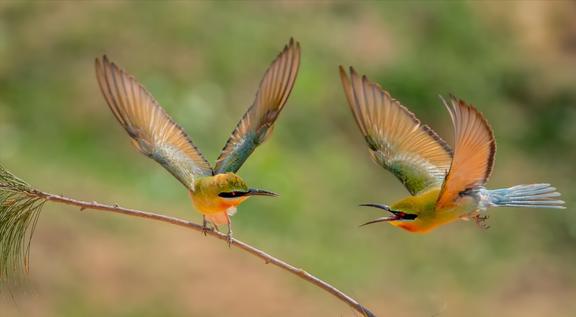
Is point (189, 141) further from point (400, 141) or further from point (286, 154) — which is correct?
point (286, 154)

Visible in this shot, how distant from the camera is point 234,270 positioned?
15.9ft

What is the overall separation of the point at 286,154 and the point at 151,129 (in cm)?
364

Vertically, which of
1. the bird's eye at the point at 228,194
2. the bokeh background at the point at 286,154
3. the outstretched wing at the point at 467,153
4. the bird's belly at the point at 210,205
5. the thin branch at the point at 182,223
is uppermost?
the bokeh background at the point at 286,154

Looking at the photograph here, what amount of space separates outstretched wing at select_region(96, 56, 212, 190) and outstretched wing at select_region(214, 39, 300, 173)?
0.16 ft

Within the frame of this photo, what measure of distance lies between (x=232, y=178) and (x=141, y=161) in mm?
3703

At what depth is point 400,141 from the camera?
2018 mm

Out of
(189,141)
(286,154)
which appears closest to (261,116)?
(189,141)

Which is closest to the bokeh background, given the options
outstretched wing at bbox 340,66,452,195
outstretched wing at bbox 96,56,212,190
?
outstretched wing at bbox 340,66,452,195

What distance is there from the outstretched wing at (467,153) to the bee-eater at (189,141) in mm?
272

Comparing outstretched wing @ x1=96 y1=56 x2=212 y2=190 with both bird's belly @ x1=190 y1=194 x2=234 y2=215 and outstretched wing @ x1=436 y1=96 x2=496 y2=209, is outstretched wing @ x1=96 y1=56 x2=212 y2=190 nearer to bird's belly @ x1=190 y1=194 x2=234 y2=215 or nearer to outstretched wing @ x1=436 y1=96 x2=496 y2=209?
bird's belly @ x1=190 y1=194 x2=234 y2=215

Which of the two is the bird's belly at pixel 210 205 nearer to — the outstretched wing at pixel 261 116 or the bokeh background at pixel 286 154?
the outstretched wing at pixel 261 116

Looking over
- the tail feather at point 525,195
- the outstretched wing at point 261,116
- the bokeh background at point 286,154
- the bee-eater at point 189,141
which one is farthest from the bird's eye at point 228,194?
the bokeh background at point 286,154

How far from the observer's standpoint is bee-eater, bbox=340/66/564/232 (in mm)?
1516

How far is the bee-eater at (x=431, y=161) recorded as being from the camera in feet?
4.97
